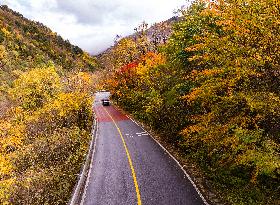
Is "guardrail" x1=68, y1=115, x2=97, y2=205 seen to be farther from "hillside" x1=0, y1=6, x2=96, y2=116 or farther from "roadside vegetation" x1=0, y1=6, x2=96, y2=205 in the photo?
"hillside" x1=0, y1=6, x2=96, y2=116

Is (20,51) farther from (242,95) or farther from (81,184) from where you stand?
(242,95)

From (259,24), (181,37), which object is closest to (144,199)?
(259,24)

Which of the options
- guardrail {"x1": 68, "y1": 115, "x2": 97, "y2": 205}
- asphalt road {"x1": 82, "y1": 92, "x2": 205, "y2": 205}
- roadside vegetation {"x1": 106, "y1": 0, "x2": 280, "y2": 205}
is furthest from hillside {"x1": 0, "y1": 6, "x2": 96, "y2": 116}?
→ roadside vegetation {"x1": 106, "y1": 0, "x2": 280, "y2": 205}

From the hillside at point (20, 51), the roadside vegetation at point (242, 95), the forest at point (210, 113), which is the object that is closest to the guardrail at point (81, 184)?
the forest at point (210, 113)

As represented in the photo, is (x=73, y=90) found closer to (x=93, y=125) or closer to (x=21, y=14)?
(x=93, y=125)

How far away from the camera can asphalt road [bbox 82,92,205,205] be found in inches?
587

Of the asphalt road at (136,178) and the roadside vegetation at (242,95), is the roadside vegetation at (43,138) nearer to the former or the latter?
the asphalt road at (136,178)

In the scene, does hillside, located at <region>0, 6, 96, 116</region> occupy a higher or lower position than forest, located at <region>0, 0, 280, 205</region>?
higher

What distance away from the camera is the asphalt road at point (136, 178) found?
1491cm

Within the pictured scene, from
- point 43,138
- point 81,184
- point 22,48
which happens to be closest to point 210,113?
point 81,184

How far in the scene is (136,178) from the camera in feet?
59.2

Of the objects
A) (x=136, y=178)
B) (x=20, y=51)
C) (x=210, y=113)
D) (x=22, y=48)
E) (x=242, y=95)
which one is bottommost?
(x=136, y=178)

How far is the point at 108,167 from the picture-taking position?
20.9m

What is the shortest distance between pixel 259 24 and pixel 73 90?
29.4 metres
